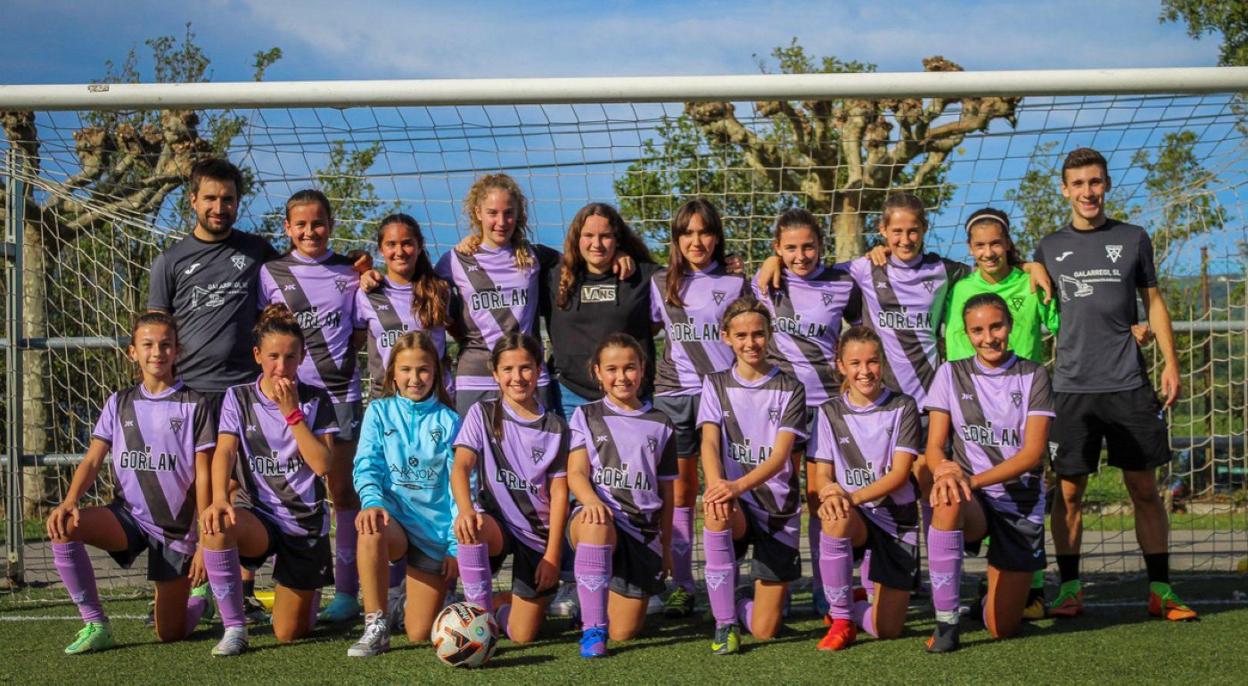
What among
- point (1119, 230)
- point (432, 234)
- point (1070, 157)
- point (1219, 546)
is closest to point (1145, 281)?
point (1119, 230)

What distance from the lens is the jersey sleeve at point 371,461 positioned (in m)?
4.23

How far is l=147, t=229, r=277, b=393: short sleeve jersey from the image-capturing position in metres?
4.76

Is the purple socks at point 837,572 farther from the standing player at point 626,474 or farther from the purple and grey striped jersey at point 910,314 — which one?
the purple and grey striped jersey at point 910,314

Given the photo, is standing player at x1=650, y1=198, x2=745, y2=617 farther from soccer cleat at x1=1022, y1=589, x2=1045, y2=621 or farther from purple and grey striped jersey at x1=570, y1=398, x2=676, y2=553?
soccer cleat at x1=1022, y1=589, x2=1045, y2=621

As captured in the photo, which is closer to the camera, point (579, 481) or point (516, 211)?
point (579, 481)

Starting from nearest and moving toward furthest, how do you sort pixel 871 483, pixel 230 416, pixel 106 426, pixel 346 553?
1. pixel 871 483
2. pixel 230 416
3. pixel 106 426
4. pixel 346 553

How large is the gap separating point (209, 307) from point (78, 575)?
117 cm

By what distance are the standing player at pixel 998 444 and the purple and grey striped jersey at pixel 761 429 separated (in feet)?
1.73

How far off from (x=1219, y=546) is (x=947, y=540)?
133 inches

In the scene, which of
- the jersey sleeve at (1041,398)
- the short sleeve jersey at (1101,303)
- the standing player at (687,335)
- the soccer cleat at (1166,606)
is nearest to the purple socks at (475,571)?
the standing player at (687,335)

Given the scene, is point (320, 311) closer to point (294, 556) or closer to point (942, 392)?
point (294, 556)

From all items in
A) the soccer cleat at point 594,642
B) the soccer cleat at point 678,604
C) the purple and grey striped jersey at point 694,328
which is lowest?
the soccer cleat at point 678,604

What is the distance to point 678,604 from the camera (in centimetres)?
480

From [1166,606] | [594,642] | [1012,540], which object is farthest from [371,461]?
[1166,606]
